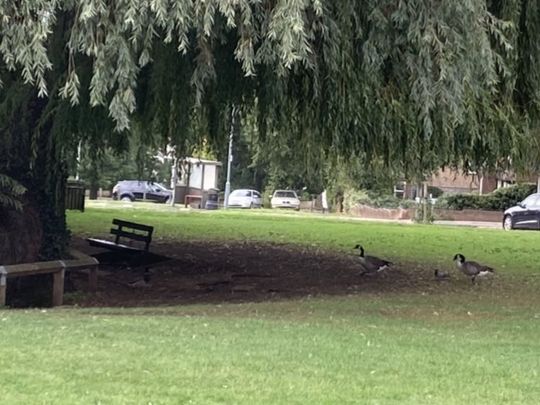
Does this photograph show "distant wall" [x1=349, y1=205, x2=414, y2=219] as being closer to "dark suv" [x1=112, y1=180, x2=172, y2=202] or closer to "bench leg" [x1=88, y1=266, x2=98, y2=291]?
"dark suv" [x1=112, y1=180, x2=172, y2=202]

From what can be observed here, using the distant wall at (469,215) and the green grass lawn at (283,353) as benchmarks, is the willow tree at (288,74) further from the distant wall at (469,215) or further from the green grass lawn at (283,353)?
the distant wall at (469,215)

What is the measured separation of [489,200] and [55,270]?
120 ft

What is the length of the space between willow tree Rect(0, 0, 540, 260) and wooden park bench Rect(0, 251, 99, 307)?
1639 mm

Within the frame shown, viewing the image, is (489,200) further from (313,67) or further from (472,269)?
(313,67)

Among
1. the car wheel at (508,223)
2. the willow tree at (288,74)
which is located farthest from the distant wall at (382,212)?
the willow tree at (288,74)

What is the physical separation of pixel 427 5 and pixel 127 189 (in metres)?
47.0

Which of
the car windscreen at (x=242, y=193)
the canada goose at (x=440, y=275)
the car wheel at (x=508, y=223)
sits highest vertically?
the car windscreen at (x=242, y=193)

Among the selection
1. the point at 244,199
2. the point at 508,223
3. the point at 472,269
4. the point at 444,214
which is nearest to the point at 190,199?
the point at 244,199

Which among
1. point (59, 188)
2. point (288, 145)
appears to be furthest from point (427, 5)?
point (59, 188)

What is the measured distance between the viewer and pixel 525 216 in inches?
1372

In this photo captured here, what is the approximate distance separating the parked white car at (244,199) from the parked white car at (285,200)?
40.5 inches

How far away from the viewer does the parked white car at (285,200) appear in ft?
178

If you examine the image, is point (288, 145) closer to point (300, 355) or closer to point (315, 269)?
point (315, 269)

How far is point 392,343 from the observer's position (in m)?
8.37
